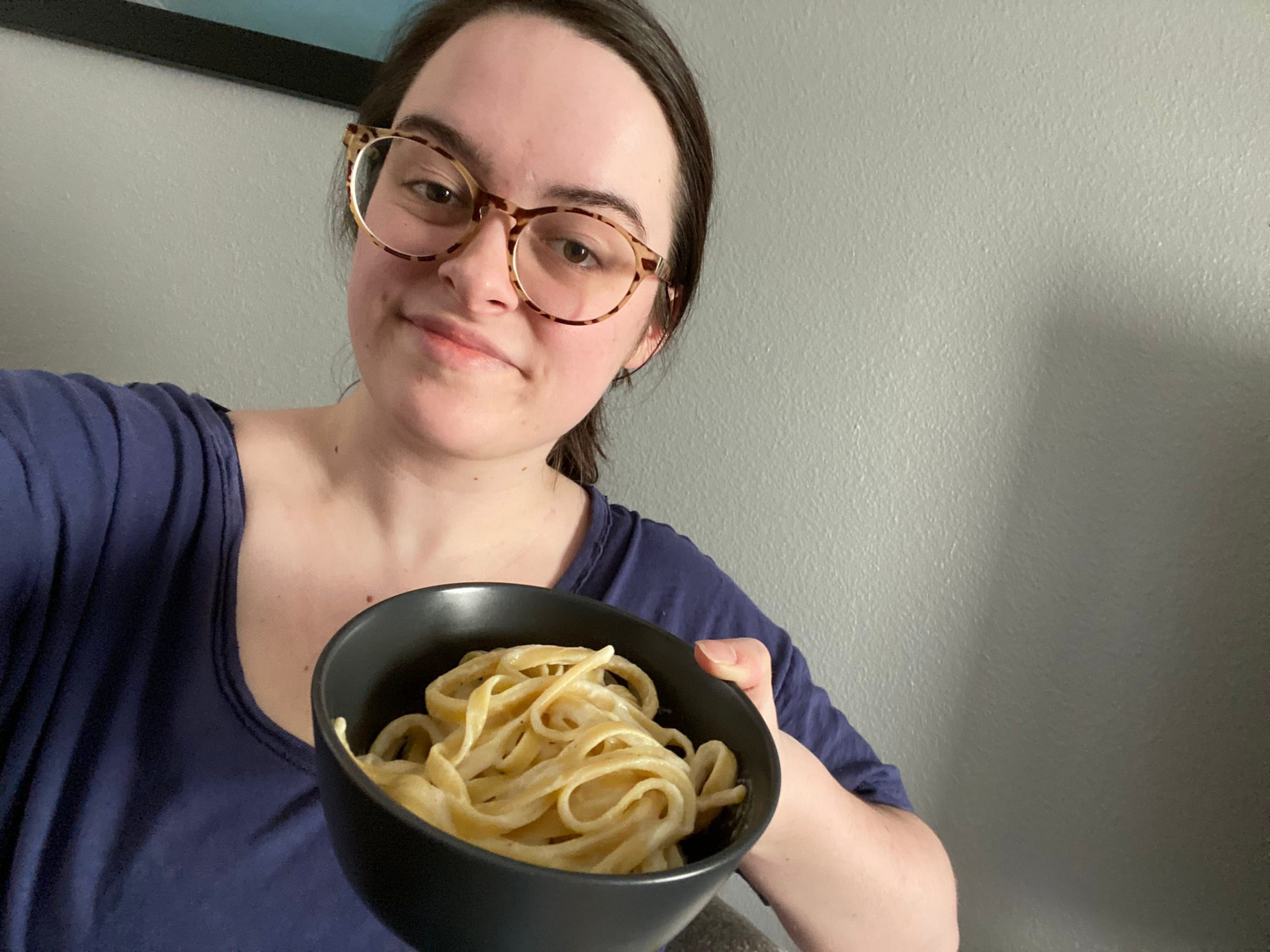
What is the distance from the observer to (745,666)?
535mm

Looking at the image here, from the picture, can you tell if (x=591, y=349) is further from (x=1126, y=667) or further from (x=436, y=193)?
(x=1126, y=667)

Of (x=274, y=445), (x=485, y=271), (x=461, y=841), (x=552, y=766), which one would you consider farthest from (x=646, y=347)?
(x=461, y=841)

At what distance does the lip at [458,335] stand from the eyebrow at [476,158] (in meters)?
0.13

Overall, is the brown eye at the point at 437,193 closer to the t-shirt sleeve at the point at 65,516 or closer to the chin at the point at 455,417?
the chin at the point at 455,417

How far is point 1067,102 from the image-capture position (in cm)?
108

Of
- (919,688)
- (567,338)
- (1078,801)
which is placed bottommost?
(1078,801)

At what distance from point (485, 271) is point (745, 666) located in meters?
0.39

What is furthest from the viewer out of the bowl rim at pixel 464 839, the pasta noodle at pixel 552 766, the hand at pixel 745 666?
the hand at pixel 745 666

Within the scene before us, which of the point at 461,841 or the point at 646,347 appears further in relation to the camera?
the point at 646,347

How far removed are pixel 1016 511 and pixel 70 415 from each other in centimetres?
122

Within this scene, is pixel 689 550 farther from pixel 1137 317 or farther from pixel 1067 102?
pixel 1067 102

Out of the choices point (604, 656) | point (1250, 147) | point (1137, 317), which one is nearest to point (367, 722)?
point (604, 656)

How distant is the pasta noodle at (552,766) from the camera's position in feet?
1.35

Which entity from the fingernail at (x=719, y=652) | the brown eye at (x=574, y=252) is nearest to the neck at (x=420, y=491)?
the brown eye at (x=574, y=252)
